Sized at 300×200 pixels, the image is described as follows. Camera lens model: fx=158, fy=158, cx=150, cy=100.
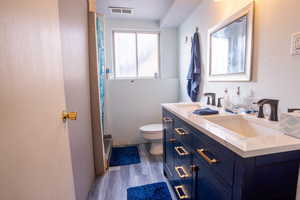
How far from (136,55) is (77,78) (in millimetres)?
1855

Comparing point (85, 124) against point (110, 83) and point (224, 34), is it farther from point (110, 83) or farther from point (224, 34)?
point (224, 34)

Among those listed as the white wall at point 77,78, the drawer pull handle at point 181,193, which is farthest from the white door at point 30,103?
the drawer pull handle at point 181,193

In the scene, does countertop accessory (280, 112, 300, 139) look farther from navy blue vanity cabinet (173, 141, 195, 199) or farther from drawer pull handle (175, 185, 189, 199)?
drawer pull handle (175, 185, 189, 199)

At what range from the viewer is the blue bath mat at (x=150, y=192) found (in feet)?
5.25

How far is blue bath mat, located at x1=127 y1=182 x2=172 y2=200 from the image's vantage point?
1.60m

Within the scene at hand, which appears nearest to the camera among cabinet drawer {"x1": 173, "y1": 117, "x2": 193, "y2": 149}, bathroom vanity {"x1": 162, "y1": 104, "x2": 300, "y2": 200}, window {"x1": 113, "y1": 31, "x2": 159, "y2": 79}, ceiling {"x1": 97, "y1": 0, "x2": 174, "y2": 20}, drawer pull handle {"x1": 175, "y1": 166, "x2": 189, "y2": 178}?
bathroom vanity {"x1": 162, "y1": 104, "x2": 300, "y2": 200}

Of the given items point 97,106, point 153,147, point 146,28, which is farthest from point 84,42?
point 153,147

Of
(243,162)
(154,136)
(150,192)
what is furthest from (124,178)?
(243,162)

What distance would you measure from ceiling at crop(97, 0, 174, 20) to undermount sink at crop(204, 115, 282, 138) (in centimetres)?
189

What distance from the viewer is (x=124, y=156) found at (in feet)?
8.22

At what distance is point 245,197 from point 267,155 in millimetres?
199

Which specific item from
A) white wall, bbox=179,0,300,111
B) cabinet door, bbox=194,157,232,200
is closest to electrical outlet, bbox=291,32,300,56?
white wall, bbox=179,0,300,111

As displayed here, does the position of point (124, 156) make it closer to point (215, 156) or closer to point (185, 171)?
point (185, 171)

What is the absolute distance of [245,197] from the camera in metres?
0.66
